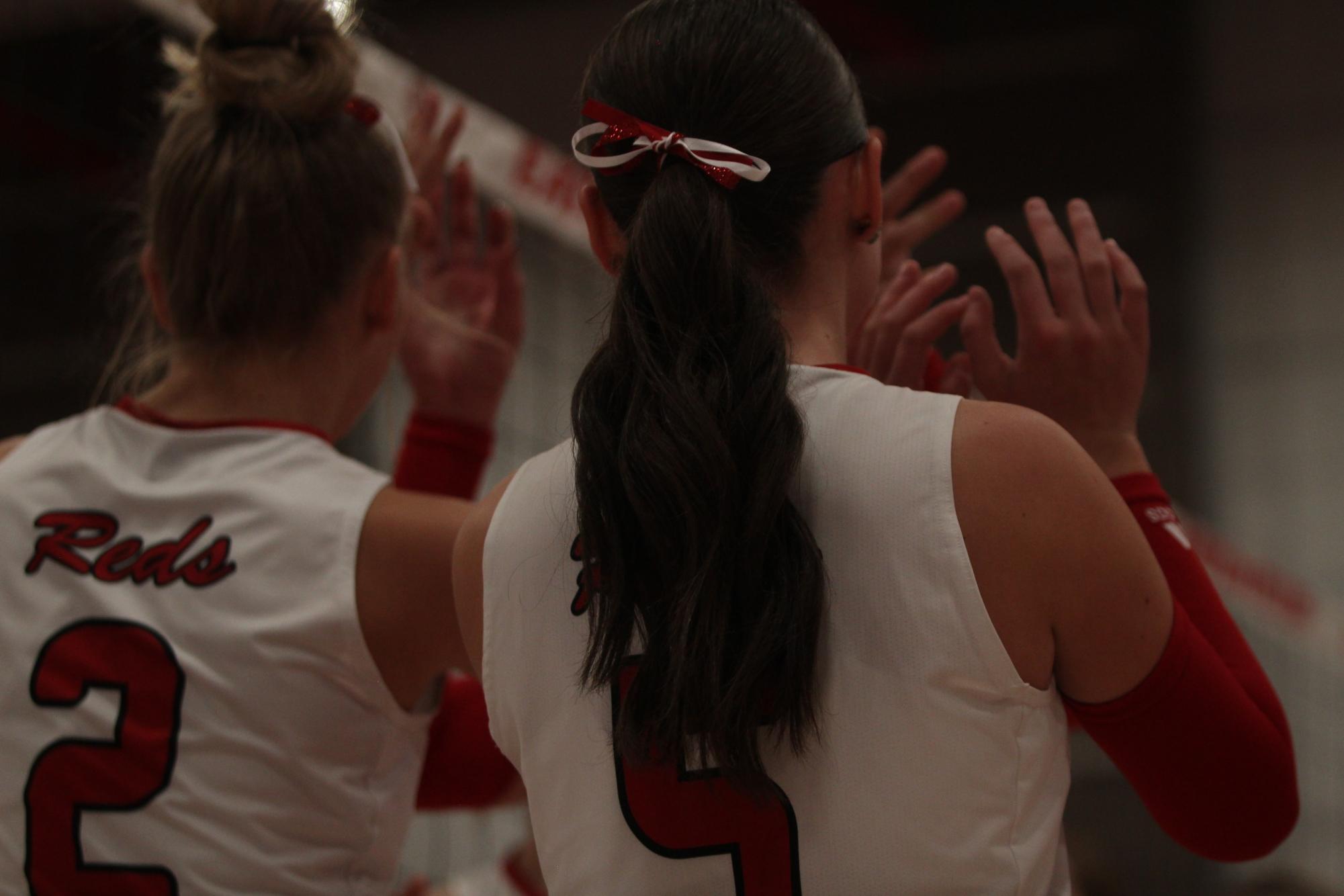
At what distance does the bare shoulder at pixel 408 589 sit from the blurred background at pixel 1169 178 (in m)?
4.24

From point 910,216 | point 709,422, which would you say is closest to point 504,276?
point 910,216

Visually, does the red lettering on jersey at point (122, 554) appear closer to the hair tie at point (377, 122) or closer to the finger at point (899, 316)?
the hair tie at point (377, 122)

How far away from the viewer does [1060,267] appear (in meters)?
1.24

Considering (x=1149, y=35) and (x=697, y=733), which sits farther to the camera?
(x=1149, y=35)

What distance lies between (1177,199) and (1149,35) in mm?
713

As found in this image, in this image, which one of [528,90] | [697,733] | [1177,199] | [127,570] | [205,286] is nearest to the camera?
[697,733]

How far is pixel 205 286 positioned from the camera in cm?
144

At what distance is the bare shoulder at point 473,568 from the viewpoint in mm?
1103

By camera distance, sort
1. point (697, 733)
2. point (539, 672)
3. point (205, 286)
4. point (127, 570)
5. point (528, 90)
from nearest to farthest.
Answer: point (697, 733) → point (539, 672) → point (127, 570) → point (205, 286) → point (528, 90)

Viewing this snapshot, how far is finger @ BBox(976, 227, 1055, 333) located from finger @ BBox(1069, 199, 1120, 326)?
0.04 meters

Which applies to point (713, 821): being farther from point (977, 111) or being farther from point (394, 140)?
point (977, 111)

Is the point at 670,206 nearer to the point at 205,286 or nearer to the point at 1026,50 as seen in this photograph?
the point at 205,286

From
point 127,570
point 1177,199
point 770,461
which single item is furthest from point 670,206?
point 1177,199

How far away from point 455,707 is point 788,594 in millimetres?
664
